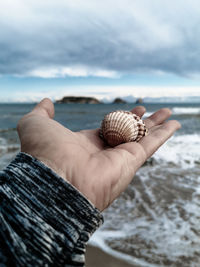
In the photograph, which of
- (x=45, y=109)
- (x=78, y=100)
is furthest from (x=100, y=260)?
(x=78, y=100)

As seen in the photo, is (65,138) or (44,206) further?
(65,138)

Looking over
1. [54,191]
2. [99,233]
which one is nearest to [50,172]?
[54,191]

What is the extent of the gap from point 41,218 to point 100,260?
2182 millimetres

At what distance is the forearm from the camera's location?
134cm

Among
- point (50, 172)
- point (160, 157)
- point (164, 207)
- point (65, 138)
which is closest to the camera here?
point (50, 172)

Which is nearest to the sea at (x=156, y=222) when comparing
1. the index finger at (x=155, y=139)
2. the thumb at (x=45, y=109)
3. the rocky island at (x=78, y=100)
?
the index finger at (x=155, y=139)

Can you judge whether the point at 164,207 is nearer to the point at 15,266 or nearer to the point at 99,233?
the point at 99,233

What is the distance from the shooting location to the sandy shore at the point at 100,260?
3.08 m

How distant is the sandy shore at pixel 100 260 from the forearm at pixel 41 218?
1822 mm

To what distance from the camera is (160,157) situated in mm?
8609

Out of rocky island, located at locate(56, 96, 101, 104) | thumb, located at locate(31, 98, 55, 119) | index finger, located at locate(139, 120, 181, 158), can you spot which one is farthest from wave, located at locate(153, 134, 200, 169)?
rocky island, located at locate(56, 96, 101, 104)

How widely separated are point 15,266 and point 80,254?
400 millimetres

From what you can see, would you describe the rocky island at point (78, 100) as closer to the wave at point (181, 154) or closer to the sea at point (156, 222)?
the wave at point (181, 154)

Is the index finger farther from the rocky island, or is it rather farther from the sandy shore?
the rocky island
